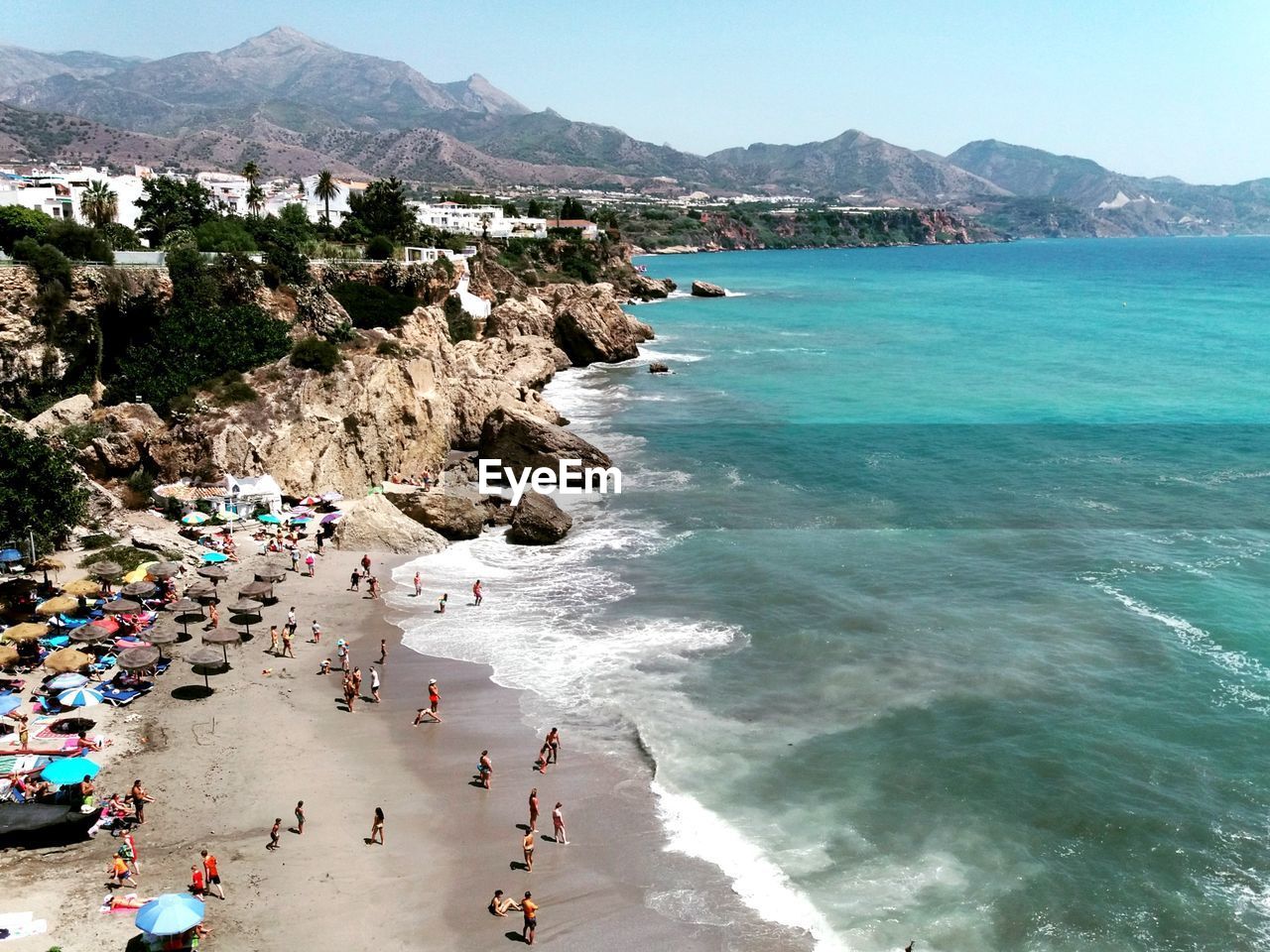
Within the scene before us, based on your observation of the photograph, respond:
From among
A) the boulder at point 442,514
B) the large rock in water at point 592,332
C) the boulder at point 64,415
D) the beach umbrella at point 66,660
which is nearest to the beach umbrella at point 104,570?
the beach umbrella at point 66,660

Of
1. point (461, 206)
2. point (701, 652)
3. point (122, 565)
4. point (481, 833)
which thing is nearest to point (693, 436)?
point (701, 652)

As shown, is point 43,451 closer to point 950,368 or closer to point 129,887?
point 129,887

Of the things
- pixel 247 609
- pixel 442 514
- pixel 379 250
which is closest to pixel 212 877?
pixel 247 609

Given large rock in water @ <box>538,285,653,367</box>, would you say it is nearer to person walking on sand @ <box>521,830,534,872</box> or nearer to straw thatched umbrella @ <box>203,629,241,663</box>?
straw thatched umbrella @ <box>203,629,241,663</box>

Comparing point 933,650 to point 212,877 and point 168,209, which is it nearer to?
point 212,877

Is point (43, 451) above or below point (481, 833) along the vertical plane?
above
